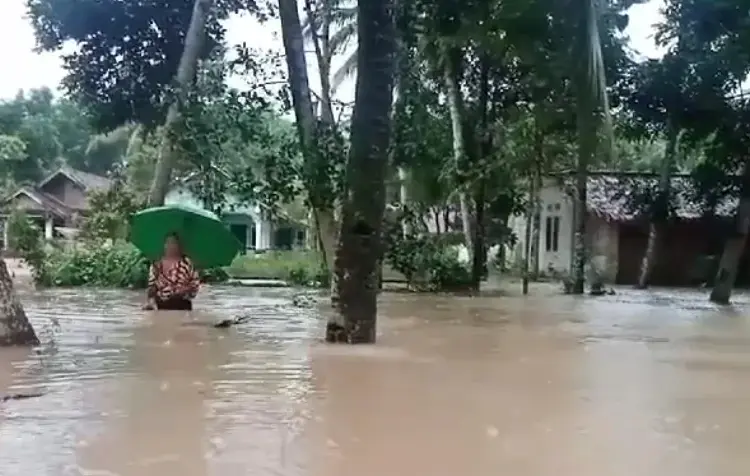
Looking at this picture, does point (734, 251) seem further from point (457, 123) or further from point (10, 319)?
point (10, 319)

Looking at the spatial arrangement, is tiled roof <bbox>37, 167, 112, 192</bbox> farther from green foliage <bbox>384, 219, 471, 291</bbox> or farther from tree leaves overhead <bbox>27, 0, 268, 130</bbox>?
green foliage <bbox>384, 219, 471, 291</bbox>

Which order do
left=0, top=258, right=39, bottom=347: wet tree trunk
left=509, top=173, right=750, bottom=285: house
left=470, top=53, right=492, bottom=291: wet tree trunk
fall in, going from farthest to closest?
left=509, top=173, right=750, bottom=285: house, left=470, top=53, right=492, bottom=291: wet tree trunk, left=0, top=258, right=39, bottom=347: wet tree trunk

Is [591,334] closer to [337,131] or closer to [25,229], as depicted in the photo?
[337,131]

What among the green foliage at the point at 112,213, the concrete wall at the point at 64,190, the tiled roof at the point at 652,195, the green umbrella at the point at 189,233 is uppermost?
the concrete wall at the point at 64,190

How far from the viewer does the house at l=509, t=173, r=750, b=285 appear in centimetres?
2702

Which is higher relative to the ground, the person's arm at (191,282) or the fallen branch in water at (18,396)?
the person's arm at (191,282)

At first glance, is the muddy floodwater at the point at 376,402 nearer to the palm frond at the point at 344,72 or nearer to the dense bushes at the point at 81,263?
the dense bushes at the point at 81,263

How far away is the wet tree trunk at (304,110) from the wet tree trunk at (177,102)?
324cm

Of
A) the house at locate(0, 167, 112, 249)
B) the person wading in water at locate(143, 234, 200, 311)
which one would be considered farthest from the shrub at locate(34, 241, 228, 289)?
the house at locate(0, 167, 112, 249)

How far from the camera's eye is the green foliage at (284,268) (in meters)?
23.8

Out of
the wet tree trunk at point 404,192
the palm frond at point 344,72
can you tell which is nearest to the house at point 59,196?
the palm frond at point 344,72

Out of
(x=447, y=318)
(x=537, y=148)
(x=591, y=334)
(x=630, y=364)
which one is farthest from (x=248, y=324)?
(x=537, y=148)

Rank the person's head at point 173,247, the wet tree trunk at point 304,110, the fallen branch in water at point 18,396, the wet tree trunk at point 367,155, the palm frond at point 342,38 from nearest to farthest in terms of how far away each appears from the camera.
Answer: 1. the fallen branch in water at point 18,396
2. the wet tree trunk at point 367,155
3. the person's head at point 173,247
4. the wet tree trunk at point 304,110
5. the palm frond at point 342,38

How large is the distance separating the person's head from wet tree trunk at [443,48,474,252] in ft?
30.8
